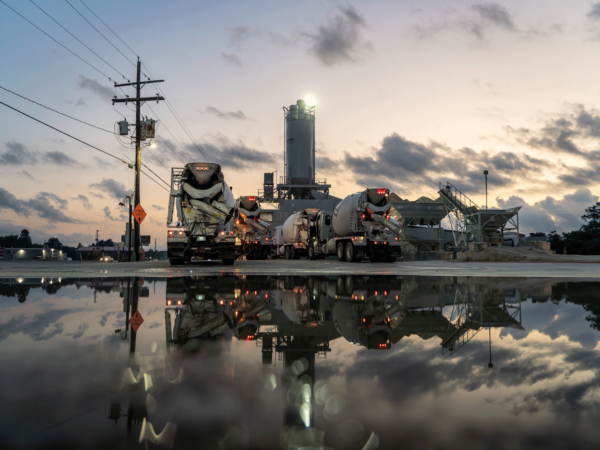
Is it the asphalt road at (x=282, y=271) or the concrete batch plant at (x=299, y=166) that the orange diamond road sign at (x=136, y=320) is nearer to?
the asphalt road at (x=282, y=271)

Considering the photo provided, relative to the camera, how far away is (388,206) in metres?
25.0

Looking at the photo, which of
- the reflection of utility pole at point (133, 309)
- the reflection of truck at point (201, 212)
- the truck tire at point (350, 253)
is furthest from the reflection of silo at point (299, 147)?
the reflection of utility pole at point (133, 309)

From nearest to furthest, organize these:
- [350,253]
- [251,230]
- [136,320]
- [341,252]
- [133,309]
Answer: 1. [136,320]
2. [133,309]
3. [350,253]
4. [341,252]
5. [251,230]

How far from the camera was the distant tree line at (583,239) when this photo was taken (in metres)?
51.2

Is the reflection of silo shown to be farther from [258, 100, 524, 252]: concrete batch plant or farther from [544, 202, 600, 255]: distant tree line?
[544, 202, 600, 255]: distant tree line

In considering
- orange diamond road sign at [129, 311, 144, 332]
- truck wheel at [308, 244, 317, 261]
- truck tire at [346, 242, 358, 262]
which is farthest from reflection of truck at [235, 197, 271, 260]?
orange diamond road sign at [129, 311, 144, 332]

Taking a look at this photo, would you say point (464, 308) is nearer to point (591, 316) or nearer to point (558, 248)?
point (591, 316)

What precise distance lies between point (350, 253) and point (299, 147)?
39.3 meters

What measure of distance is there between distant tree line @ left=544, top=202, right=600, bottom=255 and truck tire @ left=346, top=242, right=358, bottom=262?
3634 cm

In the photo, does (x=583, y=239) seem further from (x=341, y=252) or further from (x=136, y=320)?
(x=136, y=320)

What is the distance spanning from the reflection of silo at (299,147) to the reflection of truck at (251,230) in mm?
26519

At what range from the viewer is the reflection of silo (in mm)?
62125

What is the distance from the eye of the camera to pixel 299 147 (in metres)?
62.4

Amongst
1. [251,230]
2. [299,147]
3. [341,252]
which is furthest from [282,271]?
[299,147]
